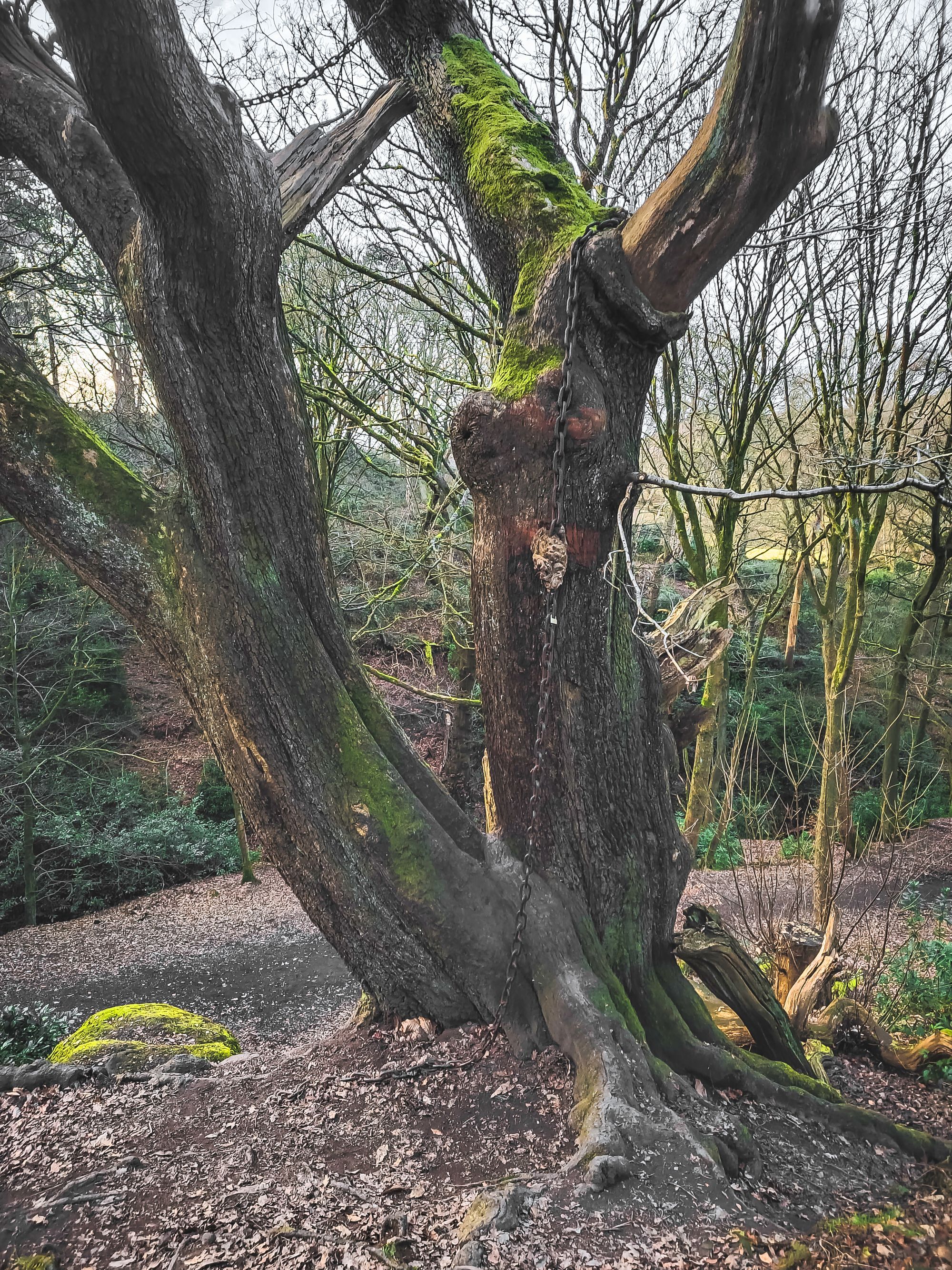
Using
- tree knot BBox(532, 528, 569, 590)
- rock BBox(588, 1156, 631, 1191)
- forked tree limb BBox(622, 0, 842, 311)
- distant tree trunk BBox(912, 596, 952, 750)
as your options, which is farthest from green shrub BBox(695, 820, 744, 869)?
forked tree limb BBox(622, 0, 842, 311)

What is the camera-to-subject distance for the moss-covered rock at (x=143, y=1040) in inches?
143

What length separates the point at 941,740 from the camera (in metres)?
12.5

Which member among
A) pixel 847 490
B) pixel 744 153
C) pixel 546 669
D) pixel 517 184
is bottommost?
pixel 546 669

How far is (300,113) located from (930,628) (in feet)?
38.0

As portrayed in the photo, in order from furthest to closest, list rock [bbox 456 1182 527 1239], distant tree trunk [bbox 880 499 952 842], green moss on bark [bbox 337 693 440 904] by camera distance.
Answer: distant tree trunk [bbox 880 499 952 842], green moss on bark [bbox 337 693 440 904], rock [bbox 456 1182 527 1239]

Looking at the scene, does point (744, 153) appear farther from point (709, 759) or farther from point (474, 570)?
point (709, 759)

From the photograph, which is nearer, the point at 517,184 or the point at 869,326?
the point at 517,184

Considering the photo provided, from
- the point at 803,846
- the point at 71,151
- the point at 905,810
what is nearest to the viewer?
the point at 71,151

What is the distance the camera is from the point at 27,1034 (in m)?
5.09

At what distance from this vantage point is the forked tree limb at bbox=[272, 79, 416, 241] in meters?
3.20

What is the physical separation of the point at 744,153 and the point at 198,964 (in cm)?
836

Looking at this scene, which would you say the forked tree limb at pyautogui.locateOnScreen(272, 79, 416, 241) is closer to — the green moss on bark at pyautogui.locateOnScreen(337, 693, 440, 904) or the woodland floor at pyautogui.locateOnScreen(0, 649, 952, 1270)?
the green moss on bark at pyautogui.locateOnScreen(337, 693, 440, 904)

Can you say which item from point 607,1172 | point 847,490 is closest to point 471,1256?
point 607,1172

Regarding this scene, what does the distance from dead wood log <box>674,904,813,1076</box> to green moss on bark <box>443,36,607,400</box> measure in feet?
8.69
